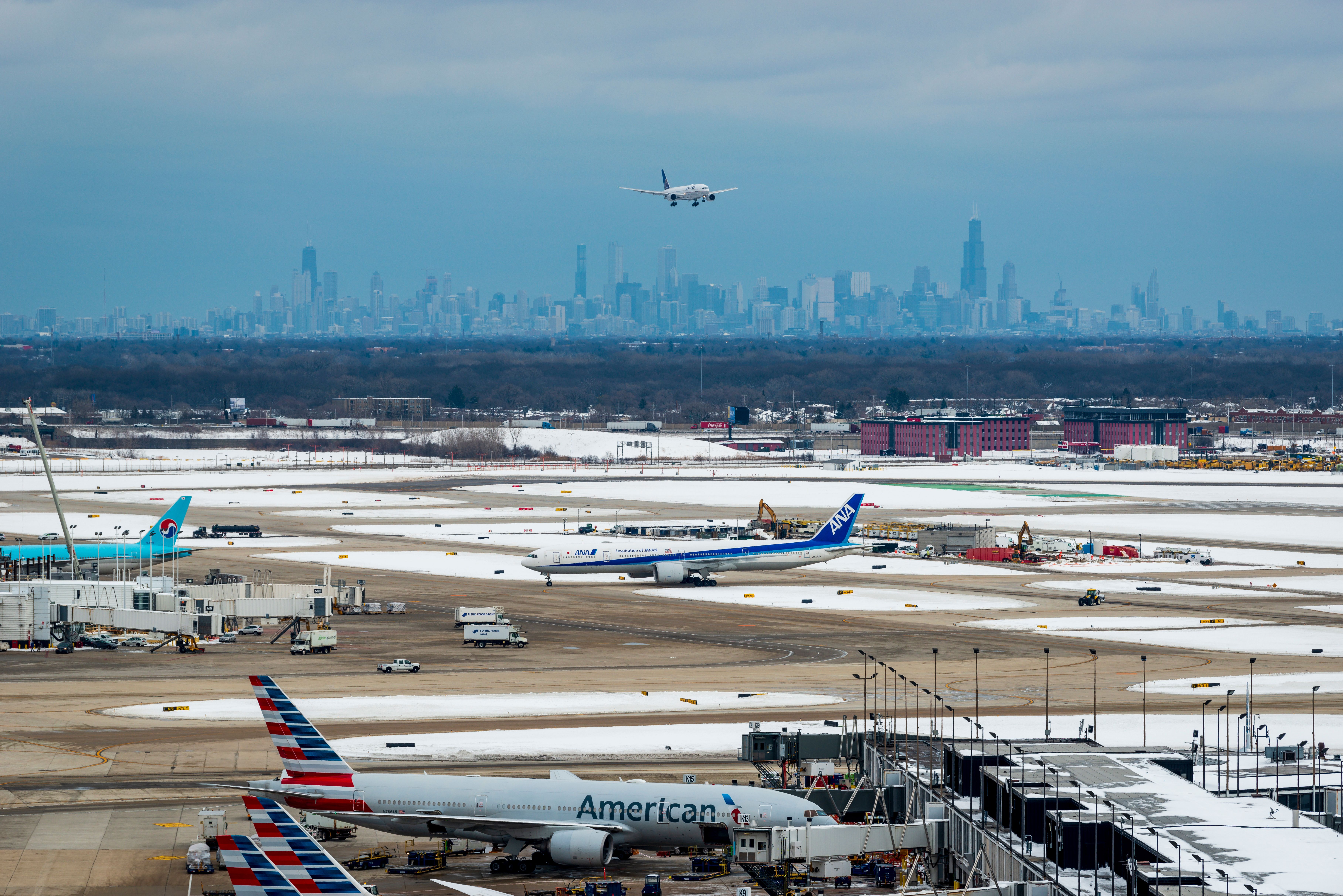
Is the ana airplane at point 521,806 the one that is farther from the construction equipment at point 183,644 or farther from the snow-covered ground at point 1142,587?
the snow-covered ground at point 1142,587

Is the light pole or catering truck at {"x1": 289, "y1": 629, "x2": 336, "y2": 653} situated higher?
the light pole

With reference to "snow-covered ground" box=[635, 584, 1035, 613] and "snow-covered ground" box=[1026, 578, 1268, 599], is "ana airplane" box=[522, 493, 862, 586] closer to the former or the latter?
"snow-covered ground" box=[635, 584, 1035, 613]

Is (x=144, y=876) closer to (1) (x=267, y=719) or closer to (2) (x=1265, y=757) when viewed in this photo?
(1) (x=267, y=719)

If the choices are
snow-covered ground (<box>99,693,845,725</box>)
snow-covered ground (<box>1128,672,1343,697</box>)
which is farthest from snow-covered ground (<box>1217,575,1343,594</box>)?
snow-covered ground (<box>99,693,845,725</box>)

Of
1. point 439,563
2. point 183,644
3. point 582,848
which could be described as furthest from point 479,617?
point 582,848

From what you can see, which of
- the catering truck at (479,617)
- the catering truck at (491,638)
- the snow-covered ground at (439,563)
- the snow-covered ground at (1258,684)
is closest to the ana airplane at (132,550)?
the snow-covered ground at (439,563)
